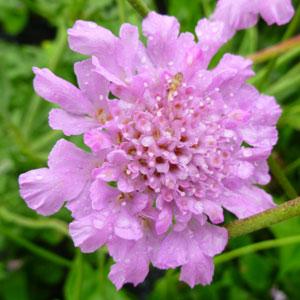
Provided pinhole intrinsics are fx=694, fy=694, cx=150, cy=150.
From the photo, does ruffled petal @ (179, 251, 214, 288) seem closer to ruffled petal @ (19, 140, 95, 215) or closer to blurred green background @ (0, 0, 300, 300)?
ruffled petal @ (19, 140, 95, 215)

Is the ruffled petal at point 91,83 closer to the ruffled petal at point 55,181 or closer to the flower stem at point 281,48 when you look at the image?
the ruffled petal at point 55,181

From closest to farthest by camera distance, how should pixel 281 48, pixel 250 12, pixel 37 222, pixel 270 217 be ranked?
pixel 270 217, pixel 250 12, pixel 281 48, pixel 37 222

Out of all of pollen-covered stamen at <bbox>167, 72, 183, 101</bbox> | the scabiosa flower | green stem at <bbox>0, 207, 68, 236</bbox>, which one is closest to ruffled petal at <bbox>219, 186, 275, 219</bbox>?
the scabiosa flower

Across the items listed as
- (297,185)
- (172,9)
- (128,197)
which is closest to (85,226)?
(128,197)

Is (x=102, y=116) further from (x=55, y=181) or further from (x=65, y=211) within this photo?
(x=65, y=211)

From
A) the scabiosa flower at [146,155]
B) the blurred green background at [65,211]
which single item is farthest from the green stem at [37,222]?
the scabiosa flower at [146,155]

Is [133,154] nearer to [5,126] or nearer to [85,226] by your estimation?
[85,226]

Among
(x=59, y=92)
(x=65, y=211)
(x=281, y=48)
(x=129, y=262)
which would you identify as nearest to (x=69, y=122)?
(x=59, y=92)
